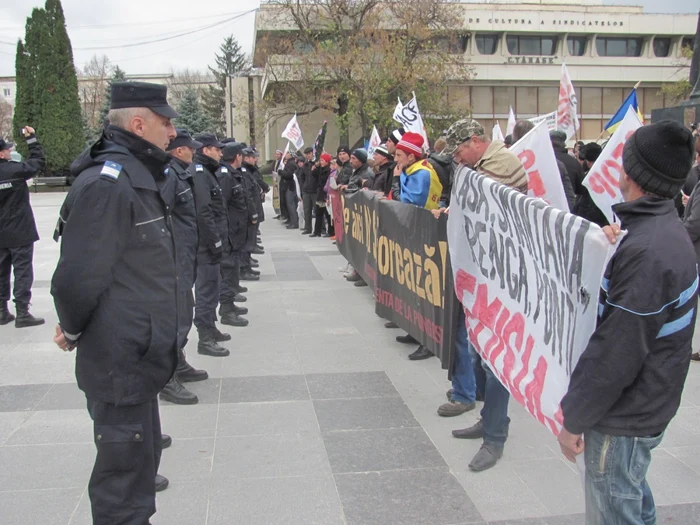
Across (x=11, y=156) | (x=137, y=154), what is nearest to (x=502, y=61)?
(x=11, y=156)

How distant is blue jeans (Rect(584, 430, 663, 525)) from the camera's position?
2.33 m

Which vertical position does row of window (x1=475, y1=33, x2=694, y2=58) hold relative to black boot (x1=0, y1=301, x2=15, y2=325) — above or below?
above

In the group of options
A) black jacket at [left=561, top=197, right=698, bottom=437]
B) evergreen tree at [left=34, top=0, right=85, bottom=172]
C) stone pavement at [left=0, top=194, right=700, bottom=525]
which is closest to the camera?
black jacket at [left=561, top=197, right=698, bottom=437]

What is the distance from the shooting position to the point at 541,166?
3.74m

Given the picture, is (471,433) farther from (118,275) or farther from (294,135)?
(294,135)

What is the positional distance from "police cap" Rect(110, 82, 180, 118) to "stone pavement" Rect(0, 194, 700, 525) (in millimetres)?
2026

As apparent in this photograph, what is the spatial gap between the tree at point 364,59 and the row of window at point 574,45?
16.4m

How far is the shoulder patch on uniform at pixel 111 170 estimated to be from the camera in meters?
2.65

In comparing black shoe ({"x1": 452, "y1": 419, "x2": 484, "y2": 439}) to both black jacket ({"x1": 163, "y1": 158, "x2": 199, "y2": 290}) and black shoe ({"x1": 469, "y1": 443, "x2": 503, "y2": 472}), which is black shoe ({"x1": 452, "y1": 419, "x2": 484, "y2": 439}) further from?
black jacket ({"x1": 163, "y1": 158, "x2": 199, "y2": 290})

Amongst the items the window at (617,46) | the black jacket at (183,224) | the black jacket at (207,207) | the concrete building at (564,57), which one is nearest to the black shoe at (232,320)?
the black jacket at (207,207)

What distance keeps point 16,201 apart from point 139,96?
520 cm

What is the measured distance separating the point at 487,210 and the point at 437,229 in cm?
165

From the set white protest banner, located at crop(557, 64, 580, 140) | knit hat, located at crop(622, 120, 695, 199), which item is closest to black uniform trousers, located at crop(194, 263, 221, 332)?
knit hat, located at crop(622, 120, 695, 199)

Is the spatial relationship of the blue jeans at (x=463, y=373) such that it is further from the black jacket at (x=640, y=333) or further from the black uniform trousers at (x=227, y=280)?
the black uniform trousers at (x=227, y=280)
